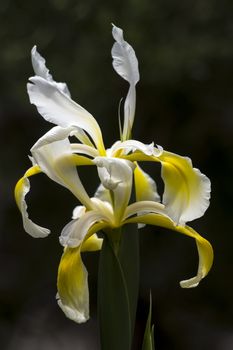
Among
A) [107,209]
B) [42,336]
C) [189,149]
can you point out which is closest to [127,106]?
[107,209]

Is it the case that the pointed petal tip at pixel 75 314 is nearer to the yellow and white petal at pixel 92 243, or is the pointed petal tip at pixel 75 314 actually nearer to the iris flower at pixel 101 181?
the iris flower at pixel 101 181

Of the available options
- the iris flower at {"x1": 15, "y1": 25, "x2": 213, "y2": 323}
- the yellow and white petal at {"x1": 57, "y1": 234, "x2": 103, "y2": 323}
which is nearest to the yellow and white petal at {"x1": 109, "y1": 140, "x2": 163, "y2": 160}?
the iris flower at {"x1": 15, "y1": 25, "x2": 213, "y2": 323}

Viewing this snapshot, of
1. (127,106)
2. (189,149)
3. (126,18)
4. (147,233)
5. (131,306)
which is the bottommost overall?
(147,233)

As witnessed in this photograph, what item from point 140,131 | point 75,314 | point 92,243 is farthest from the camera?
point 140,131

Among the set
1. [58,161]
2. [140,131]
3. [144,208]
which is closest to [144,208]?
[144,208]

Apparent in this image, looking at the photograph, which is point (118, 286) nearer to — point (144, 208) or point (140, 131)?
point (144, 208)

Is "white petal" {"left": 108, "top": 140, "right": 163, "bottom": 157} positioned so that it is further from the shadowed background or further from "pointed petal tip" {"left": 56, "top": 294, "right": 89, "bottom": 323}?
the shadowed background

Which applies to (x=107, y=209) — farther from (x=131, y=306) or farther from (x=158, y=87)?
(x=158, y=87)
